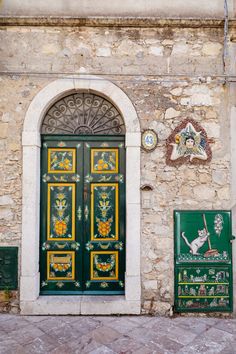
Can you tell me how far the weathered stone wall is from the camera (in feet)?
12.7

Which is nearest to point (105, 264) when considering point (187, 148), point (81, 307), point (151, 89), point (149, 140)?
point (81, 307)

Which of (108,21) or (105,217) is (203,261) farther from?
(108,21)

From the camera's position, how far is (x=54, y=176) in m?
4.01

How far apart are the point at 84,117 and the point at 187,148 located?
1.60m

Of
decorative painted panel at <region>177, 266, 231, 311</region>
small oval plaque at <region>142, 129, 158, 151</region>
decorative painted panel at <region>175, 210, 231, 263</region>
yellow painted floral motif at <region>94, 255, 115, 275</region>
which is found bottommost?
decorative painted panel at <region>177, 266, 231, 311</region>

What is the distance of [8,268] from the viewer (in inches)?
149

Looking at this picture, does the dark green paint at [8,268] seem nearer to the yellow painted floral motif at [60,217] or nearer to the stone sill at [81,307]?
the stone sill at [81,307]

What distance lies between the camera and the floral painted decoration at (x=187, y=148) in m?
3.88

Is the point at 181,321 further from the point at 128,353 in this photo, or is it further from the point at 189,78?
the point at 189,78

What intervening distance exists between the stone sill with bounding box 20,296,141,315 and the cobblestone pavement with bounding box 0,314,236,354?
0.23 feet

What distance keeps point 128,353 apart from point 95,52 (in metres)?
3.88

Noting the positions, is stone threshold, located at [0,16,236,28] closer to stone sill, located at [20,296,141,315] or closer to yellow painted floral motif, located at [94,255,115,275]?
yellow painted floral motif, located at [94,255,115,275]

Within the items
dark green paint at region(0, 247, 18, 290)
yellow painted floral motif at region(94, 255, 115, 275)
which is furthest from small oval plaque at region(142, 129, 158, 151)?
dark green paint at region(0, 247, 18, 290)

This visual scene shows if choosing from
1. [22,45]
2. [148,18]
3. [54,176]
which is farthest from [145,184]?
[22,45]
